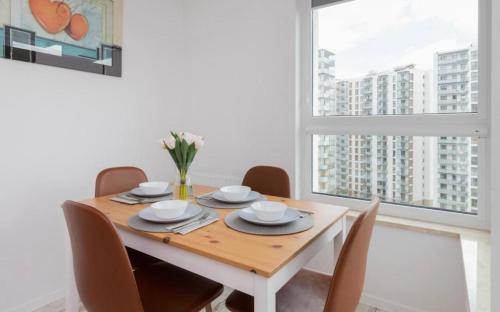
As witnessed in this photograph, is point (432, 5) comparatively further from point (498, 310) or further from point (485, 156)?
point (498, 310)

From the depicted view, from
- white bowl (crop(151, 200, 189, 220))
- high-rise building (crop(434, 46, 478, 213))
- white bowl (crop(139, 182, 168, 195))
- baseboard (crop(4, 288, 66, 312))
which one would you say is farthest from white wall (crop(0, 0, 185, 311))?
high-rise building (crop(434, 46, 478, 213))

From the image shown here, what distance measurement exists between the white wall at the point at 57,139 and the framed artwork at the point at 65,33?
72 mm

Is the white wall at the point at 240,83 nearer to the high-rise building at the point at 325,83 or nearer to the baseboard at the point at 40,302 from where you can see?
the high-rise building at the point at 325,83

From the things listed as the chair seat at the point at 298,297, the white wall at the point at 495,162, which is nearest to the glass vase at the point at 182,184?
the chair seat at the point at 298,297

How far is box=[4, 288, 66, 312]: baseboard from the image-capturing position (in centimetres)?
179

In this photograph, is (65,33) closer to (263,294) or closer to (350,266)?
(263,294)

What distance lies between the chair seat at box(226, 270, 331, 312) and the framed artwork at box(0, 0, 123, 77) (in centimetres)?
184

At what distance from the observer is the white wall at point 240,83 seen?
2240 millimetres

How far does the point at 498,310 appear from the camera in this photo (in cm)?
51

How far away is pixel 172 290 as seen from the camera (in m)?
1.19

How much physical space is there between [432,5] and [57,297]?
309 centimetres

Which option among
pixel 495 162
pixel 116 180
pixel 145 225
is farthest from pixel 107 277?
pixel 495 162

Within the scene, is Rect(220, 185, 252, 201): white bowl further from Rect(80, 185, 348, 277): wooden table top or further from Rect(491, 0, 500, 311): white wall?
Rect(491, 0, 500, 311): white wall

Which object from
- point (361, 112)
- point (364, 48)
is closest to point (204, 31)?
point (364, 48)
